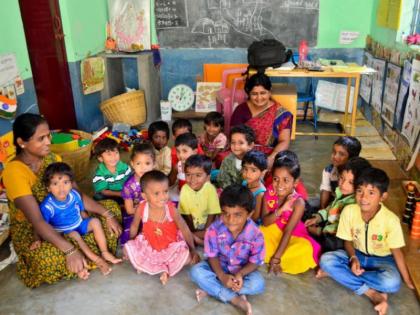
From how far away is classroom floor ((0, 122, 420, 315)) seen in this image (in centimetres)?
200

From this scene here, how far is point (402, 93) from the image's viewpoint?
11.6ft

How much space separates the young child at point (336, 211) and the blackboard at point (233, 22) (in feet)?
9.68

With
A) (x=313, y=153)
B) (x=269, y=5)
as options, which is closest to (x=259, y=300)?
(x=313, y=153)

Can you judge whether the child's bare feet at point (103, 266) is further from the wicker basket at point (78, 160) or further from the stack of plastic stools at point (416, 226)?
the stack of plastic stools at point (416, 226)

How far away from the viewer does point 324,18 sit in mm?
4941

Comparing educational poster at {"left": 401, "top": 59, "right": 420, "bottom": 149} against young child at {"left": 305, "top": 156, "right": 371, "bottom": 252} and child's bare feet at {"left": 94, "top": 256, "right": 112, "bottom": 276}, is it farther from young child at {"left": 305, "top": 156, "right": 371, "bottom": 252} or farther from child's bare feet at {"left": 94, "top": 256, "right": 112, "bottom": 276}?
child's bare feet at {"left": 94, "top": 256, "right": 112, "bottom": 276}

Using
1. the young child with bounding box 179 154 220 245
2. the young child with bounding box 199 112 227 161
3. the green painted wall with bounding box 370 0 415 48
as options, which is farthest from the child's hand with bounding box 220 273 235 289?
the green painted wall with bounding box 370 0 415 48

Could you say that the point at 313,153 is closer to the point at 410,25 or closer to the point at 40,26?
the point at 410,25

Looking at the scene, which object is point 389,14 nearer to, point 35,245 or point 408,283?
point 408,283

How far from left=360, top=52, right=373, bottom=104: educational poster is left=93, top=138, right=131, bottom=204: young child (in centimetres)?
314

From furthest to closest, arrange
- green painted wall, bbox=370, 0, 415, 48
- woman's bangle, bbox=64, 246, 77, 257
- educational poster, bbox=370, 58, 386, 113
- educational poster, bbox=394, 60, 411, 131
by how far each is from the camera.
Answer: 1. educational poster, bbox=370, 58, 386, 113
2. green painted wall, bbox=370, 0, 415, 48
3. educational poster, bbox=394, 60, 411, 131
4. woman's bangle, bbox=64, 246, 77, 257

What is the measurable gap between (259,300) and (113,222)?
3.22 feet

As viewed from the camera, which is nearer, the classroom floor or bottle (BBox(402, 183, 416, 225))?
the classroom floor

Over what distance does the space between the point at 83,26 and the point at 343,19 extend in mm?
3046
